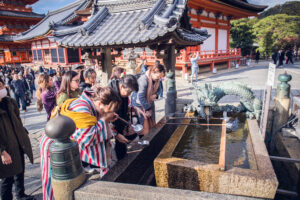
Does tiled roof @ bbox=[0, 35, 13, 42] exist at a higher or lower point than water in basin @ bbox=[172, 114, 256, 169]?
higher

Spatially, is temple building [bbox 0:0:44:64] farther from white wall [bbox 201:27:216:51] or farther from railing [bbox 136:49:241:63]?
white wall [bbox 201:27:216:51]

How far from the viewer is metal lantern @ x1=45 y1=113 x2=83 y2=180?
5.28 feet

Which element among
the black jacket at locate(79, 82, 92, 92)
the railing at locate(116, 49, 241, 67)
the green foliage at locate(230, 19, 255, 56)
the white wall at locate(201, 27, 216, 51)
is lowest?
the black jacket at locate(79, 82, 92, 92)

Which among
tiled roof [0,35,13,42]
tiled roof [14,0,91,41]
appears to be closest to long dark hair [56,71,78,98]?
tiled roof [14,0,91,41]

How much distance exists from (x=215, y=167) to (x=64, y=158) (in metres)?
1.46

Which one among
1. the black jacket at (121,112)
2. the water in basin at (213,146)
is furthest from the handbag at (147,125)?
the water in basin at (213,146)

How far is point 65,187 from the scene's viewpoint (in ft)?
5.78

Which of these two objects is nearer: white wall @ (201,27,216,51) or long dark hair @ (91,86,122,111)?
long dark hair @ (91,86,122,111)

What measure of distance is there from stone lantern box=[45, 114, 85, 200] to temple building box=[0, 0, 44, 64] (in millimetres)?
29256

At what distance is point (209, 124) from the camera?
3.47 m

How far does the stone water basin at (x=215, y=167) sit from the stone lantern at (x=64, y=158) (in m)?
0.89

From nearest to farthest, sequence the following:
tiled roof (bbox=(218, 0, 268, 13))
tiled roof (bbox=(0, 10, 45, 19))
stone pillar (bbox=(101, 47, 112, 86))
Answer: stone pillar (bbox=(101, 47, 112, 86)), tiled roof (bbox=(218, 0, 268, 13)), tiled roof (bbox=(0, 10, 45, 19))

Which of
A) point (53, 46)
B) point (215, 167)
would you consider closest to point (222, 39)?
point (53, 46)

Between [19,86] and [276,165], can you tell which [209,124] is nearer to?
[276,165]
